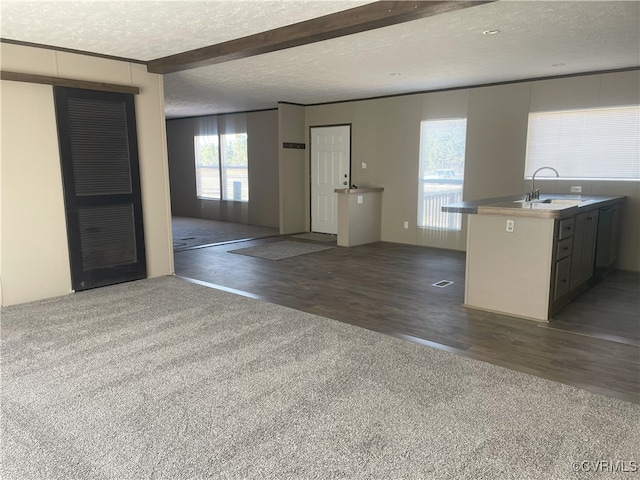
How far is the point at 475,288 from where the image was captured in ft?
13.4

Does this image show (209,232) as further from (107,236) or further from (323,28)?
(323,28)

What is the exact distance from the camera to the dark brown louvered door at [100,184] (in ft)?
14.4

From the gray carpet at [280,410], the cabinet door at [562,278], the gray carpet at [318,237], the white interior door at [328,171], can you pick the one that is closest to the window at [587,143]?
the cabinet door at [562,278]

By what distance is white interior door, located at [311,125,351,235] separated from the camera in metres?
8.09

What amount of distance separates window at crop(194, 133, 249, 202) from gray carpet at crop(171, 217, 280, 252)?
75cm

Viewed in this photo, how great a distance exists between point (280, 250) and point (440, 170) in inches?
107

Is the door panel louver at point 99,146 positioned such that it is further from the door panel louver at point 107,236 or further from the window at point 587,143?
the window at point 587,143

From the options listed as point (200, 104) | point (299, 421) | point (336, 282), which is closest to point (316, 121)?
A: point (200, 104)

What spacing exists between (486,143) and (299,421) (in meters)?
5.19

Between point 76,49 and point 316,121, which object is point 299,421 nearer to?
point 76,49

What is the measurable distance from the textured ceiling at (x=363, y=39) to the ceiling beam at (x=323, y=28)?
0.31 feet

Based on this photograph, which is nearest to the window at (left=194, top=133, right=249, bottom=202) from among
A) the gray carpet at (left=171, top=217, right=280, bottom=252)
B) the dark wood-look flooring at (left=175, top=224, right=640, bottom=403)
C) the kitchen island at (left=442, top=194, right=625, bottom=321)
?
the gray carpet at (left=171, top=217, right=280, bottom=252)

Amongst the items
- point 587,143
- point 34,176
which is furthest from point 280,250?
point 587,143

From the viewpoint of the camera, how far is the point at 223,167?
33.7ft
